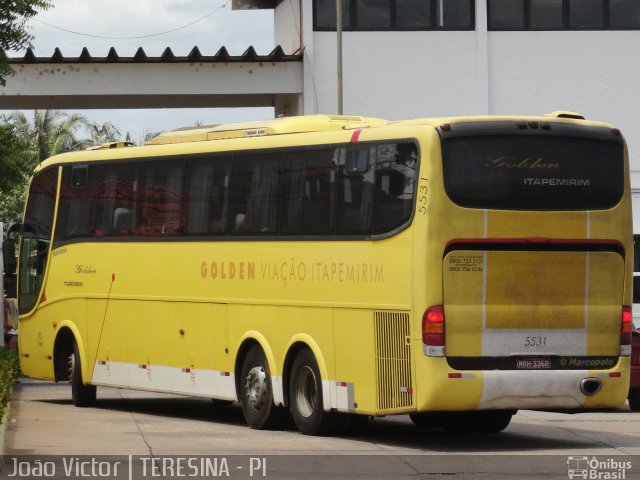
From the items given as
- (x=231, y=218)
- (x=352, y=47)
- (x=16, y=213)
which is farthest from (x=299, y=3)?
(x=16, y=213)

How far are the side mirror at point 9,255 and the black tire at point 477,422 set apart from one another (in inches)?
335

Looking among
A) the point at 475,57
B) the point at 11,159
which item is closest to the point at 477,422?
the point at 11,159

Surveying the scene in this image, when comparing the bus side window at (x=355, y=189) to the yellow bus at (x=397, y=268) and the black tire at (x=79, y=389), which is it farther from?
the black tire at (x=79, y=389)

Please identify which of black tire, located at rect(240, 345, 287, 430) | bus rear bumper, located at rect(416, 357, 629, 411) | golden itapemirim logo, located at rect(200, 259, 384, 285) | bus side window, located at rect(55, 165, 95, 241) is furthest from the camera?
bus side window, located at rect(55, 165, 95, 241)

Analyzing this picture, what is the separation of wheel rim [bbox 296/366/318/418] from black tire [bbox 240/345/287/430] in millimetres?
563

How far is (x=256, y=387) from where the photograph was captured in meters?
19.0

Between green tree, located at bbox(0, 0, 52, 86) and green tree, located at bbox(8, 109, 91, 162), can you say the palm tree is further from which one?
green tree, located at bbox(0, 0, 52, 86)

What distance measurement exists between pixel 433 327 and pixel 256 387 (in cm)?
351

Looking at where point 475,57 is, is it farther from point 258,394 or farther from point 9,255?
point 258,394

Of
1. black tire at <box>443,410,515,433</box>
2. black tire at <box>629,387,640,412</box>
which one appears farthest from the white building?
black tire at <box>443,410,515,433</box>

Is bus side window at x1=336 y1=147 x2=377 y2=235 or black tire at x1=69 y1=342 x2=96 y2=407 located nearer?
bus side window at x1=336 y1=147 x2=377 y2=235

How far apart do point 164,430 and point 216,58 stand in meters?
15.6

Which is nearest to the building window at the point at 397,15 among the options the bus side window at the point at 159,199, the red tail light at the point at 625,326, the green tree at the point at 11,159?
the bus side window at the point at 159,199

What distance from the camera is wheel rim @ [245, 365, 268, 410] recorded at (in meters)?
18.8
